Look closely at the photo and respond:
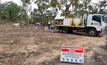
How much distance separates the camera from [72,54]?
3.96 m

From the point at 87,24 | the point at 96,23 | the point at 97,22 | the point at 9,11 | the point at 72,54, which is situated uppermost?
the point at 9,11

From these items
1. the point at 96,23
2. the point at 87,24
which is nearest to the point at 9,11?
the point at 87,24

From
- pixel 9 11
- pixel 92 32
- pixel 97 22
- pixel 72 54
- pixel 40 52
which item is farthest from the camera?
pixel 9 11

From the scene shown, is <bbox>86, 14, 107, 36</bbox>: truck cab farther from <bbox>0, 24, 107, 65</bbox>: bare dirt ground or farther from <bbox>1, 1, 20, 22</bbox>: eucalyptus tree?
<bbox>1, 1, 20, 22</bbox>: eucalyptus tree

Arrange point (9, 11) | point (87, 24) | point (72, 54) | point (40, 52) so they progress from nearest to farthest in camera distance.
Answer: point (72, 54) → point (40, 52) → point (87, 24) → point (9, 11)

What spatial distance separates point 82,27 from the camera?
13078 millimetres

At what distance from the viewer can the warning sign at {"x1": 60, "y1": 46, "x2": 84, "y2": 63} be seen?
391cm

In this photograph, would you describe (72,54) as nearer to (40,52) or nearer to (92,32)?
(40,52)

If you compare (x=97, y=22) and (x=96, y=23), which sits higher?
(x=97, y=22)

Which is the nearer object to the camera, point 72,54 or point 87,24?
point 72,54

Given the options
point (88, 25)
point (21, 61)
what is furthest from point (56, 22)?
point (21, 61)

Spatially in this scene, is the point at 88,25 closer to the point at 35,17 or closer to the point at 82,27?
the point at 82,27

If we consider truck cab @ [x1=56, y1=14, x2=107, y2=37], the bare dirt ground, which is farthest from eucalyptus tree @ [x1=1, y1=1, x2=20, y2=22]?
the bare dirt ground

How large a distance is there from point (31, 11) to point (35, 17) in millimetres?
3989
